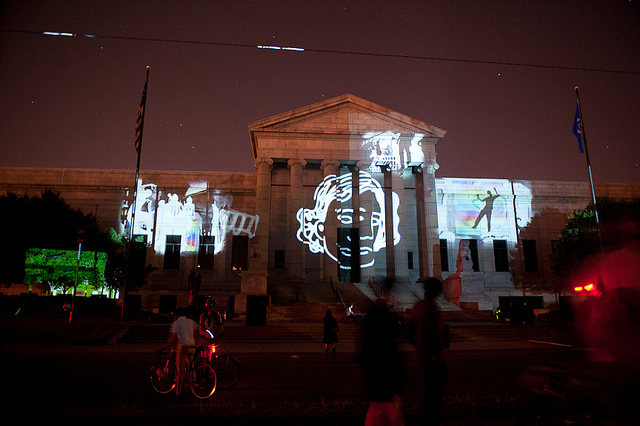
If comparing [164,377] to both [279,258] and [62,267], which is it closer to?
[62,267]

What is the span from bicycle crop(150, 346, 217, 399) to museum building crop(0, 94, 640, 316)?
2178 centimetres

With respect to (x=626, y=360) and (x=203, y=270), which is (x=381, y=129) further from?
(x=626, y=360)

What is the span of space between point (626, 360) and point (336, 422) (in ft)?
13.0

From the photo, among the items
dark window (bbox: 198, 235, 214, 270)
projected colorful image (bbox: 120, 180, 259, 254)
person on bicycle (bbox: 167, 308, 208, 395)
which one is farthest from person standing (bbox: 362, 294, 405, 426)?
dark window (bbox: 198, 235, 214, 270)

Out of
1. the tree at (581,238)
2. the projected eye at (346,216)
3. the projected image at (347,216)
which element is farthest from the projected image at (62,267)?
the tree at (581,238)

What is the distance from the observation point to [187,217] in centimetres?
3925

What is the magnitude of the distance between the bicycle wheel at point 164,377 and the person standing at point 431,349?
5419 mm

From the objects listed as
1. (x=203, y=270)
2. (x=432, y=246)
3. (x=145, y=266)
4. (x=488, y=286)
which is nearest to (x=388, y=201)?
(x=432, y=246)

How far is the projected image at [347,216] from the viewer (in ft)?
115

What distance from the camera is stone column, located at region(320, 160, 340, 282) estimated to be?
34.3 metres

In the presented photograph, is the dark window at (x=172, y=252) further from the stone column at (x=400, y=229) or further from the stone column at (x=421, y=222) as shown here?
the stone column at (x=421, y=222)

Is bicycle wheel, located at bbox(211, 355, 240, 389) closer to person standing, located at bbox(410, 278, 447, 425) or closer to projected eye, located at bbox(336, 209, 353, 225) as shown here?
person standing, located at bbox(410, 278, 447, 425)

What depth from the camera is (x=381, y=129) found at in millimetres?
36281

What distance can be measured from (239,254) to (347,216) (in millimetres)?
10635
